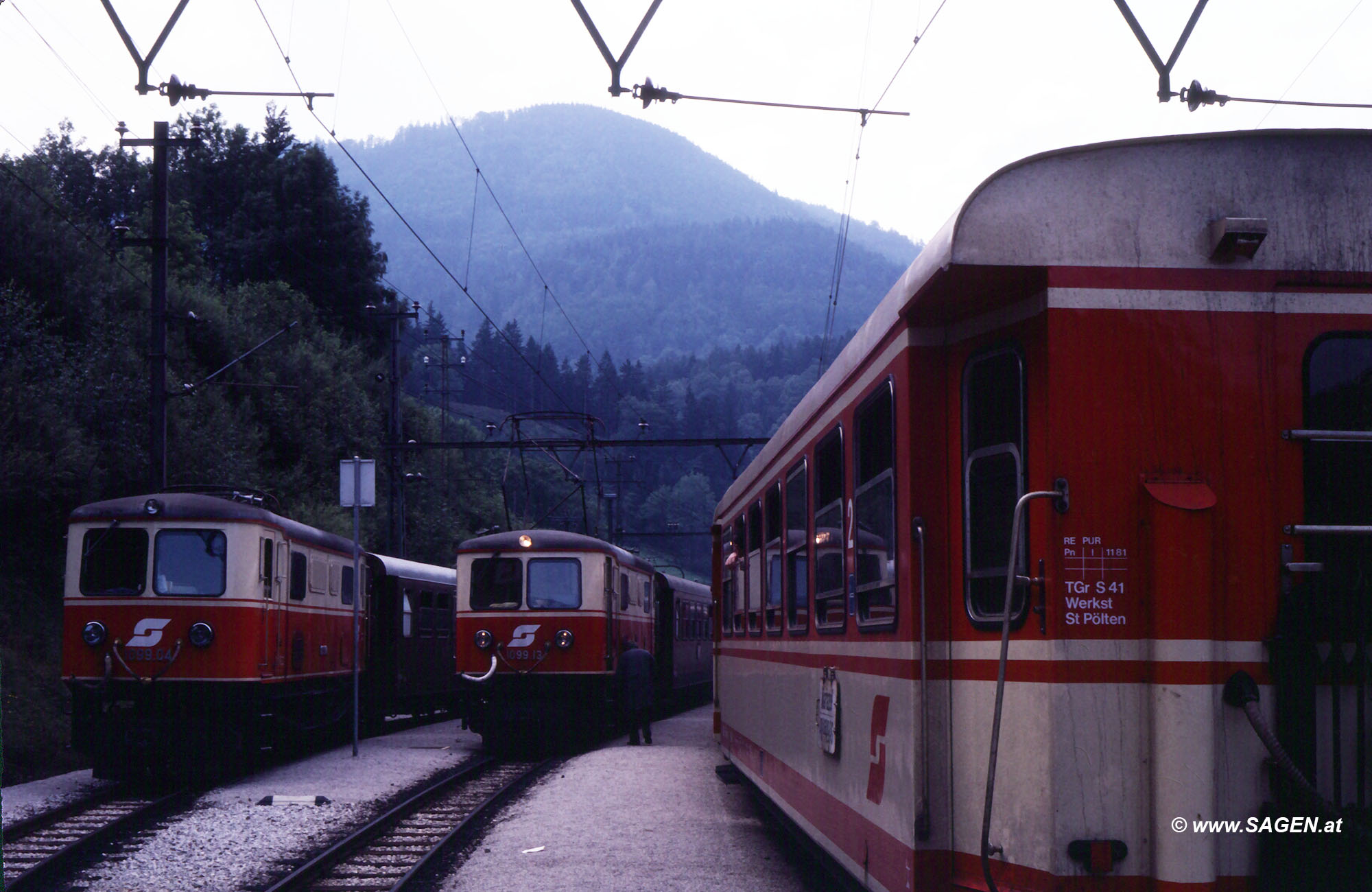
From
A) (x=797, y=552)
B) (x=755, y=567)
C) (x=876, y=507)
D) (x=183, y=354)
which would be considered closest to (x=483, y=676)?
(x=755, y=567)

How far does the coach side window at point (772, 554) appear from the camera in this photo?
9.20m

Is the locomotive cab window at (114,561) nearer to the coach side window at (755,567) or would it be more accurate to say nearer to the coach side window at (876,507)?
the coach side window at (755,567)

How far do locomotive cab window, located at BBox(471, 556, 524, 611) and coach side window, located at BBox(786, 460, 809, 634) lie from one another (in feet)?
34.2

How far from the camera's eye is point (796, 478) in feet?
27.4

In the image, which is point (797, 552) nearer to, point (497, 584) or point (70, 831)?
point (70, 831)

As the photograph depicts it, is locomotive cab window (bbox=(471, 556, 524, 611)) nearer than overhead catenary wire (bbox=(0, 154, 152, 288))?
Yes

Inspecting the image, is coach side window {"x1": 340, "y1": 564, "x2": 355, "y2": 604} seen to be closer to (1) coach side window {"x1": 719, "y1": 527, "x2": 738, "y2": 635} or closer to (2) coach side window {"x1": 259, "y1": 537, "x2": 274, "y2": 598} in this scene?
(2) coach side window {"x1": 259, "y1": 537, "x2": 274, "y2": 598}

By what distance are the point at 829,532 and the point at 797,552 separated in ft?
4.17

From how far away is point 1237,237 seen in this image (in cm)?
434

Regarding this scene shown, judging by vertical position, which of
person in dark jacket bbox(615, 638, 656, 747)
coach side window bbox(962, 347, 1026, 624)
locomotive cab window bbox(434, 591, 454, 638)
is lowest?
person in dark jacket bbox(615, 638, 656, 747)

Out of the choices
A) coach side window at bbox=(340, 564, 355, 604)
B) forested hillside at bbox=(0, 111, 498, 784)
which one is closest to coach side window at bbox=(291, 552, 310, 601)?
coach side window at bbox=(340, 564, 355, 604)

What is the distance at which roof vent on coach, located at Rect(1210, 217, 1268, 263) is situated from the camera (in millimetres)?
4332

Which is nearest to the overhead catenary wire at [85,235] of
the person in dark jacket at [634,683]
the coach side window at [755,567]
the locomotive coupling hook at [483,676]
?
the locomotive coupling hook at [483,676]

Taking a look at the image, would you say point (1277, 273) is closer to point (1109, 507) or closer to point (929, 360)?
point (1109, 507)
